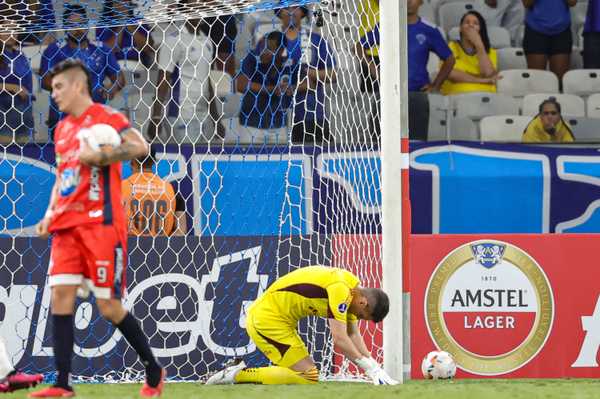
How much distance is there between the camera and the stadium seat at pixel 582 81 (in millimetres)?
13234

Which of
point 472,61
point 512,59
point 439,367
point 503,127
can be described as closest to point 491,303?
point 439,367

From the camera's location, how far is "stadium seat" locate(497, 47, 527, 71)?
→ 13633 mm

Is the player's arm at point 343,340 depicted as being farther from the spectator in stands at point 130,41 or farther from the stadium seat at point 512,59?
the stadium seat at point 512,59

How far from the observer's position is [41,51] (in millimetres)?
10133

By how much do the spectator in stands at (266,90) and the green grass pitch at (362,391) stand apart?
8.94ft

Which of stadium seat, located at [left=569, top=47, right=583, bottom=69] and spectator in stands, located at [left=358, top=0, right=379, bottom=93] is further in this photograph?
stadium seat, located at [left=569, top=47, right=583, bottom=69]

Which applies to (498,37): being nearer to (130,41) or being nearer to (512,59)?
(512,59)

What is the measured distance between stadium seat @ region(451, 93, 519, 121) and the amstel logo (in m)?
3.59

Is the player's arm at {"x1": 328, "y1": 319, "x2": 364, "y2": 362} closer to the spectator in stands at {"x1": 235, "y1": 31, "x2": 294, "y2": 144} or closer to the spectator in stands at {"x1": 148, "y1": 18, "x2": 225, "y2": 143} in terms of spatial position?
the spectator in stands at {"x1": 235, "y1": 31, "x2": 294, "y2": 144}

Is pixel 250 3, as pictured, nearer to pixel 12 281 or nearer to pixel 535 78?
pixel 12 281

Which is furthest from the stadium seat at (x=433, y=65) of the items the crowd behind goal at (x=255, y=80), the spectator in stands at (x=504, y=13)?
the spectator in stands at (x=504, y=13)

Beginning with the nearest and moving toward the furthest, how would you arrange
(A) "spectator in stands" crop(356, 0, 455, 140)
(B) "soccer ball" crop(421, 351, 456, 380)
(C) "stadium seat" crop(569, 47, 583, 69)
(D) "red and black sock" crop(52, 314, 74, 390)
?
(D) "red and black sock" crop(52, 314, 74, 390), (B) "soccer ball" crop(421, 351, 456, 380), (A) "spectator in stands" crop(356, 0, 455, 140), (C) "stadium seat" crop(569, 47, 583, 69)

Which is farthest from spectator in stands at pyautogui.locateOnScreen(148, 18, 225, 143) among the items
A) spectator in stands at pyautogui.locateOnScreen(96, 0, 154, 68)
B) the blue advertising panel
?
the blue advertising panel

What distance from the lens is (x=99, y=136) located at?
581 centimetres
